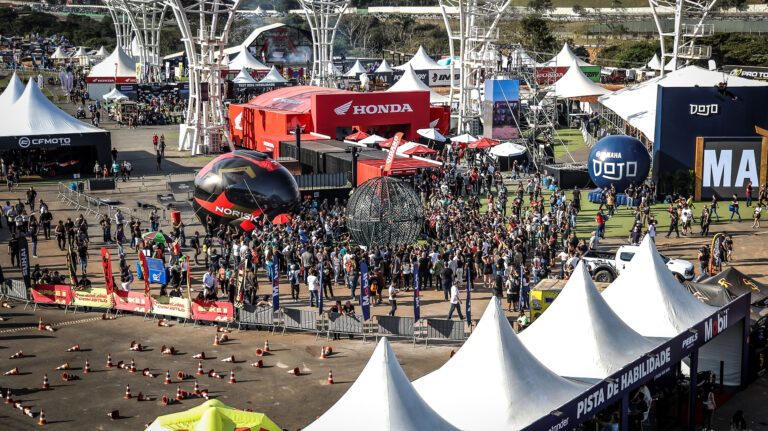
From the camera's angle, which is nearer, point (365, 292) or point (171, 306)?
point (365, 292)

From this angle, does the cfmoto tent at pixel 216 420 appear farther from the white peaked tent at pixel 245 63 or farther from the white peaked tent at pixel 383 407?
the white peaked tent at pixel 245 63

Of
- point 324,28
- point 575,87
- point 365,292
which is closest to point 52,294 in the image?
point 365,292

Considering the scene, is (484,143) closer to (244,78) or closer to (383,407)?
(383,407)

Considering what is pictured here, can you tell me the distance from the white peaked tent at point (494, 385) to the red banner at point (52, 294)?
46.8ft

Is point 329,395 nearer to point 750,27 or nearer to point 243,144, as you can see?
point 243,144

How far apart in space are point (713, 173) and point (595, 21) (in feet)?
394

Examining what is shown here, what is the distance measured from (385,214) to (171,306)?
8.28 m

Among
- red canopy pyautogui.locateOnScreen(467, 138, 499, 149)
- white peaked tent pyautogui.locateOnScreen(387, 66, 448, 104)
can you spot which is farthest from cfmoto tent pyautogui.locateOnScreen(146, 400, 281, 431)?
white peaked tent pyautogui.locateOnScreen(387, 66, 448, 104)

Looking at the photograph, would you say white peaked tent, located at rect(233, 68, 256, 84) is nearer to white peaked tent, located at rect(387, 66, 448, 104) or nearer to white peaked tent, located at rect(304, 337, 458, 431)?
white peaked tent, located at rect(387, 66, 448, 104)

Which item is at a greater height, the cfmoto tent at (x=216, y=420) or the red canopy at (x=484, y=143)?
the cfmoto tent at (x=216, y=420)

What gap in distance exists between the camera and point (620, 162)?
38.9 metres

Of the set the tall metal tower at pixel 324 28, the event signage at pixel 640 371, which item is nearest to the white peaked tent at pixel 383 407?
the event signage at pixel 640 371

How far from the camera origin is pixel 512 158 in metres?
49.6

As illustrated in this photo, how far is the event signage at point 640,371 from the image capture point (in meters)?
13.8
